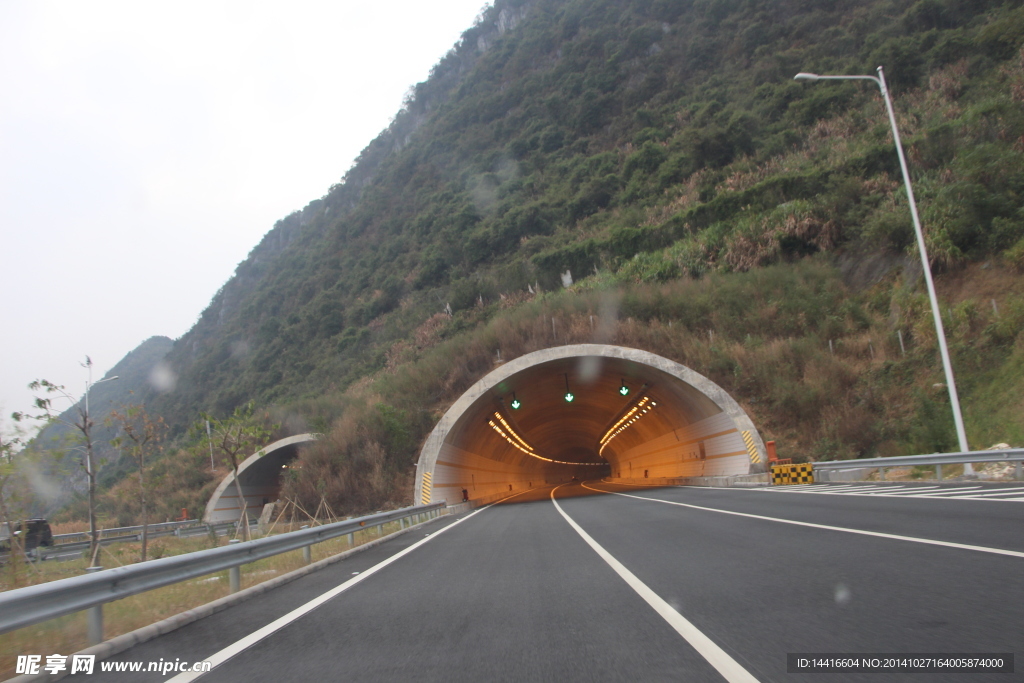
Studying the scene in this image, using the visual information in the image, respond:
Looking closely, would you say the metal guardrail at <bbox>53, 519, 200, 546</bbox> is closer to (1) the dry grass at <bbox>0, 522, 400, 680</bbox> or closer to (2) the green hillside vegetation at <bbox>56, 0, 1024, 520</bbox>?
(2) the green hillside vegetation at <bbox>56, 0, 1024, 520</bbox>

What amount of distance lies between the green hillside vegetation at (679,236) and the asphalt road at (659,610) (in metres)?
14.8

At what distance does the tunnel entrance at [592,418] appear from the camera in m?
26.8

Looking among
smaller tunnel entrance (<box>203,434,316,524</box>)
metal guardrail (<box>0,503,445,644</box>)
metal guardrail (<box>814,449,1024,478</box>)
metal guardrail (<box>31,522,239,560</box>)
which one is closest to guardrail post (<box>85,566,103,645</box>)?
metal guardrail (<box>0,503,445,644</box>)

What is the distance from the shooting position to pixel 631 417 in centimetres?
4106

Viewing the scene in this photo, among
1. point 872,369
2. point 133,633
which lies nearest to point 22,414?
point 133,633

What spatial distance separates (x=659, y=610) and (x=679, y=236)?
45682mm

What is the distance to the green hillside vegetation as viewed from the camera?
2573 centimetres

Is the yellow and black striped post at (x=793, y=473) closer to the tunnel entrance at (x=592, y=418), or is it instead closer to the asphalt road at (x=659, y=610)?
the tunnel entrance at (x=592, y=418)

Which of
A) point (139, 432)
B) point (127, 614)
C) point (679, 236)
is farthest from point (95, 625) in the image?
point (679, 236)

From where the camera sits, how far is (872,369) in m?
25.9

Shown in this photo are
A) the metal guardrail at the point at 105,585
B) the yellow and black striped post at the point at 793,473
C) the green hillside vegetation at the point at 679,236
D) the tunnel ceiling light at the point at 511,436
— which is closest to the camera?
the metal guardrail at the point at 105,585

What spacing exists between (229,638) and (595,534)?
7.17 metres

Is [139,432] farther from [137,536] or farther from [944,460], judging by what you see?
[944,460]

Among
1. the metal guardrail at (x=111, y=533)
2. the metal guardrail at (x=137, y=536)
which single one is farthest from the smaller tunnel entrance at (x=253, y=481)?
the metal guardrail at (x=137, y=536)
